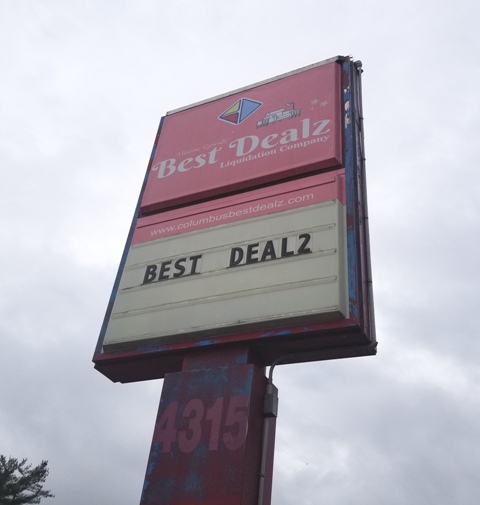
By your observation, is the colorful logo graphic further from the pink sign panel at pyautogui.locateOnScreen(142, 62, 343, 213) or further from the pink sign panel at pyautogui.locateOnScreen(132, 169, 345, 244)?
the pink sign panel at pyautogui.locateOnScreen(132, 169, 345, 244)

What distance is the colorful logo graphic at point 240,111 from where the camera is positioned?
1055 centimetres

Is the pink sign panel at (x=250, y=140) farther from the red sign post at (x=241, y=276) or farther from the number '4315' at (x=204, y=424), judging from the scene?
the number '4315' at (x=204, y=424)

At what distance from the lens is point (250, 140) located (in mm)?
9938

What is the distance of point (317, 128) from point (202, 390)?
4.61m

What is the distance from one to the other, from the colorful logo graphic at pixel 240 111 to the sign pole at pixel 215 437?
4873 millimetres

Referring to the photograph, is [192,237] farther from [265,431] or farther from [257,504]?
[257,504]

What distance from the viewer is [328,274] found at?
7113mm

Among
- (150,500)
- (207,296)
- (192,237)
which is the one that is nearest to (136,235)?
(192,237)

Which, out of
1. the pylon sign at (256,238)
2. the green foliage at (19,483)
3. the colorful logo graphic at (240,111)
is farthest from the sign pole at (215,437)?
the green foliage at (19,483)

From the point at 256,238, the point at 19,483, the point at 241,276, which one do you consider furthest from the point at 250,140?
the point at 19,483

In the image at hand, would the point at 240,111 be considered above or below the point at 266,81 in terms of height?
below

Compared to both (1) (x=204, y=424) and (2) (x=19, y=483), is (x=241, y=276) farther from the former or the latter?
(2) (x=19, y=483)

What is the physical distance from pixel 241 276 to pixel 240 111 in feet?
13.6

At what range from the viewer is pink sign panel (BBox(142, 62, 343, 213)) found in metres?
9.12
